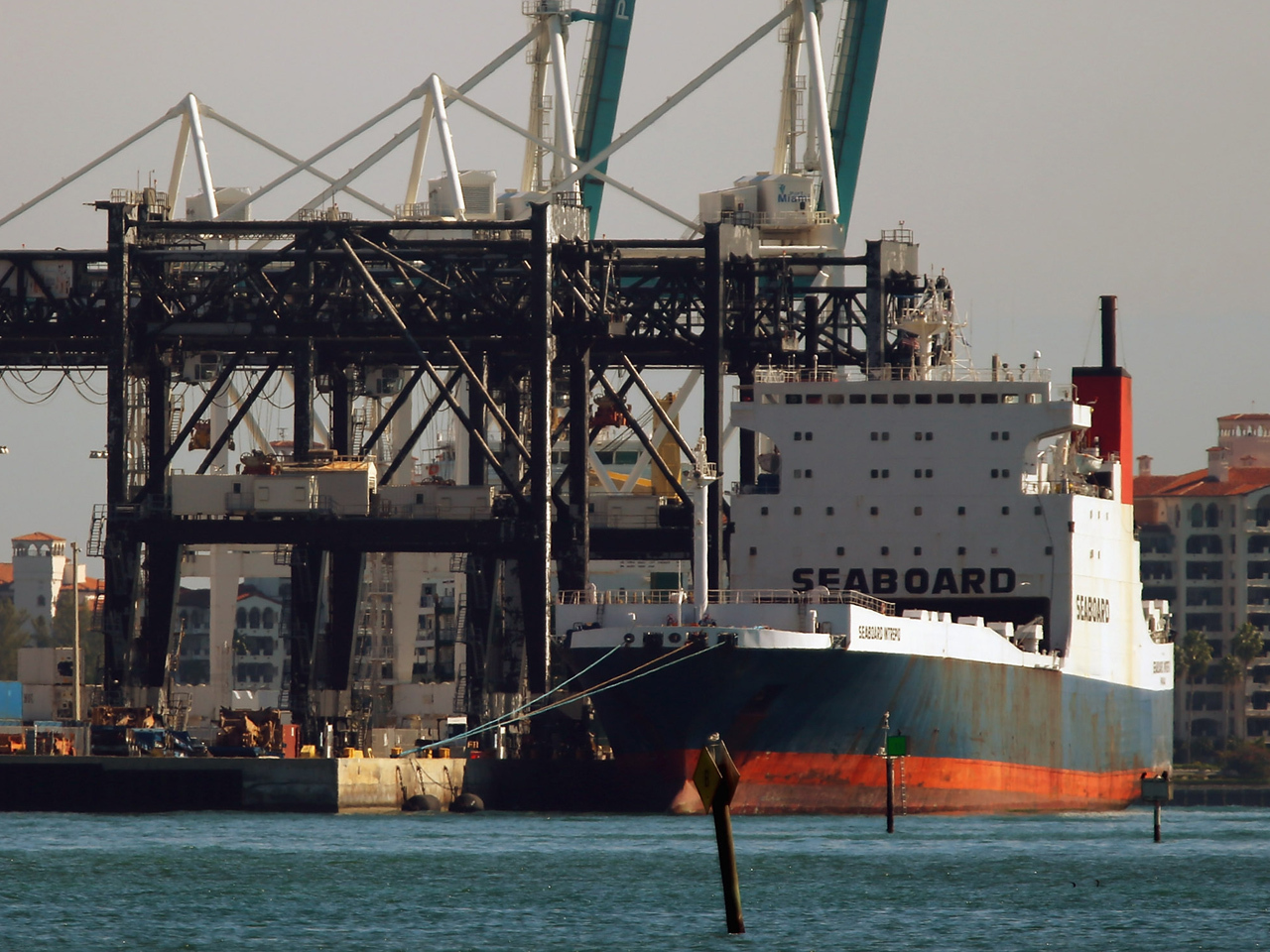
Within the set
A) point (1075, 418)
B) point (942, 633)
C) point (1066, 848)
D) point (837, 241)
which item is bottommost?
point (1066, 848)

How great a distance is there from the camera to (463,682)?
89.3m

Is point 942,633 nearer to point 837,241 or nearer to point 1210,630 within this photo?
point 837,241

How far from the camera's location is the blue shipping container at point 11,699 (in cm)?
8138

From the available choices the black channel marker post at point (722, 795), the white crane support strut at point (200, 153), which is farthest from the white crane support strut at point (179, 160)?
the black channel marker post at point (722, 795)

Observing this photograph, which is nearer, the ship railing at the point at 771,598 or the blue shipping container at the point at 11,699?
the ship railing at the point at 771,598

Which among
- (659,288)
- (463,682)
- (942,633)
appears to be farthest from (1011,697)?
(463,682)

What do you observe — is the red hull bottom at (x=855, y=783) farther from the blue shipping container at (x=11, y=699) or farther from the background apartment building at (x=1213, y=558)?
the background apartment building at (x=1213, y=558)

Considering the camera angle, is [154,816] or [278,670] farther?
[278,670]

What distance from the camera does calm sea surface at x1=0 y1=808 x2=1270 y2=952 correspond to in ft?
130

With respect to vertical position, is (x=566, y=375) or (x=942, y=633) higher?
(x=566, y=375)

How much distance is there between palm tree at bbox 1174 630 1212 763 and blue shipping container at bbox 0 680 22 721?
233 feet

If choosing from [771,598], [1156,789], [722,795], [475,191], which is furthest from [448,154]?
[722,795]

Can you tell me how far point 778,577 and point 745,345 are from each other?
378 inches

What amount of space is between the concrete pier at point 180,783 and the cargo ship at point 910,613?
6.40 m
